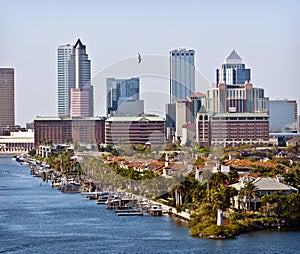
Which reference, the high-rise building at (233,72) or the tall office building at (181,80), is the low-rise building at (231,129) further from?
the high-rise building at (233,72)

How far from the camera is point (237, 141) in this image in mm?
48969

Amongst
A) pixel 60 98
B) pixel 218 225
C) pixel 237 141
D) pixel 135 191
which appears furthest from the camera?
pixel 60 98

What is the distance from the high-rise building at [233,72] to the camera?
8081 cm

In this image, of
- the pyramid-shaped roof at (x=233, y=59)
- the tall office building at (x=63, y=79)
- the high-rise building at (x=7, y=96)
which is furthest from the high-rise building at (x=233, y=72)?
the high-rise building at (x=7, y=96)

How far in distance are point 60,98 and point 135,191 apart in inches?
2491

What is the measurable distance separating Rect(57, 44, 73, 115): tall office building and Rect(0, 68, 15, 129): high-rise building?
20.5 ft

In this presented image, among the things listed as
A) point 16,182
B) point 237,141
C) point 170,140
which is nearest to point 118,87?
point 170,140

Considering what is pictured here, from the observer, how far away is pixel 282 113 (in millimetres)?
78500

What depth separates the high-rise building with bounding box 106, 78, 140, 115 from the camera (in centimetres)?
5288

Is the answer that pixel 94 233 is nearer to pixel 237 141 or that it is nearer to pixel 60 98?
pixel 237 141

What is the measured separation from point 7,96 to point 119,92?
75.6 ft

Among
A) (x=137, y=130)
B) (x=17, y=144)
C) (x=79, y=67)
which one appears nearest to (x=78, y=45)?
(x=79, y=67)

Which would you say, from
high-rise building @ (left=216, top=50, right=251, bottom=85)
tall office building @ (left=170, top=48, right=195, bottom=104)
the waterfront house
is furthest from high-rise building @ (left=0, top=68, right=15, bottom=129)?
the waterfront house

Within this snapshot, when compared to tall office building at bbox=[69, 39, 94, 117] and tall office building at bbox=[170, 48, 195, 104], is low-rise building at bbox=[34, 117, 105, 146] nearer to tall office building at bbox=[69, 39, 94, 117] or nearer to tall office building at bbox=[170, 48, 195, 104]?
tall office building at bbox=[170, 48, 195, 104]
